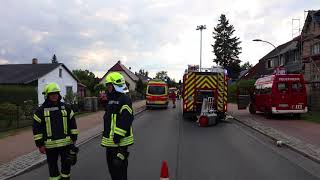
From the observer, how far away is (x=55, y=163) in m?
7.22

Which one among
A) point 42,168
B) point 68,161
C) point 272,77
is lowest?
point 42,168

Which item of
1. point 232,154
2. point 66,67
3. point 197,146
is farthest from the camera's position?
point 66,67

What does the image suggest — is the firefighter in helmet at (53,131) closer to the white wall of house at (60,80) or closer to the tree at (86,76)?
the white wall of house at (60,80)

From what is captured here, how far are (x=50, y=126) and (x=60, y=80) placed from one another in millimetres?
48166

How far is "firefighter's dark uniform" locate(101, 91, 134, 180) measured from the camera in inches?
255

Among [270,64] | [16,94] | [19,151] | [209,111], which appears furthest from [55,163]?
[270,64]

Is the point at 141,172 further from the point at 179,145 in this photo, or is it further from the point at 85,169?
the point at 179,145

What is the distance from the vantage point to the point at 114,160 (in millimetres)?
6520

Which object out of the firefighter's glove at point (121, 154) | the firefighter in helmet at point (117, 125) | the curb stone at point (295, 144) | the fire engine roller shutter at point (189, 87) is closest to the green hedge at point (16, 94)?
the fire engine roller shutter at point (189, 87)

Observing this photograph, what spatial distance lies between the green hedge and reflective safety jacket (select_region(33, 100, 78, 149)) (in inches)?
1307

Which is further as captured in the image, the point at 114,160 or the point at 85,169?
the point at 85,169

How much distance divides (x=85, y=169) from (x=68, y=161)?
3.41 metres

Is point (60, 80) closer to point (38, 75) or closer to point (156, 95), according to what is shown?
point (38, 75)

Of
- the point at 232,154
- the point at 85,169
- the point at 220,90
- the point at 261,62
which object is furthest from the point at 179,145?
the point at 261,62
